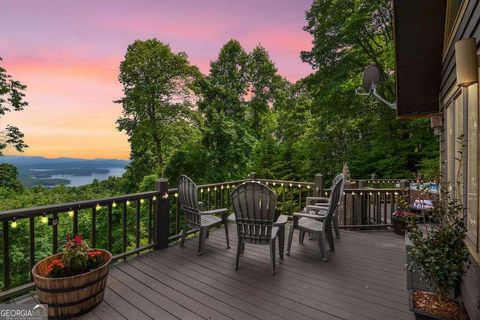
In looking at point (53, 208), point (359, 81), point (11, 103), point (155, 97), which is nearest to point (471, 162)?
point (53, 208)

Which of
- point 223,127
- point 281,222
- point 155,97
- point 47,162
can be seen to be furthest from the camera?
point 47,162

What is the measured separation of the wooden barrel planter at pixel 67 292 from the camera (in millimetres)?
2121

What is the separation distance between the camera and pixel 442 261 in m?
1.87

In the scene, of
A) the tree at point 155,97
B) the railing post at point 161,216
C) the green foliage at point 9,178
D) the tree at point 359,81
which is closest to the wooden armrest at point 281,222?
the railing post at point 161,216

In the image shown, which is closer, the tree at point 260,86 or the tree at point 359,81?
the tree at point 359,81

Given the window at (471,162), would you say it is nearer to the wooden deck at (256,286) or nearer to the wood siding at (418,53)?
the wooden deck at (256,286)

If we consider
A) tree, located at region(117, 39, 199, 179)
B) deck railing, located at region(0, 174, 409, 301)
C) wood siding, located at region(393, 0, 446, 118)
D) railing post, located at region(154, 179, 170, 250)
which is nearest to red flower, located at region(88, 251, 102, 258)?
deck railing, located at region(0, 174, 409, 301)

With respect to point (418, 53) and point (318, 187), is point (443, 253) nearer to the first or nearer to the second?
point (318, 187)

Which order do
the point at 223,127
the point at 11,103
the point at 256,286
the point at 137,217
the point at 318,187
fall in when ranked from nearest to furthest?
the point at 256,286, the point at 137,217, the point at 318,187, the point at 11,103, the point at 223,127

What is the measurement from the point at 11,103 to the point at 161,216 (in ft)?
31.4

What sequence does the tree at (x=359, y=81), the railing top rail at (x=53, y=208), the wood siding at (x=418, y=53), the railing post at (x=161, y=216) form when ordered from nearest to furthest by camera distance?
the railing top rail at (x=53, y=208)
the wood siding at (x=418, y=53)
the railing post at (x=161, y=216)
the tree at (x=359, y=81)

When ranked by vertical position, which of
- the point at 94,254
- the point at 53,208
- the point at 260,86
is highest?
the point at 260,86

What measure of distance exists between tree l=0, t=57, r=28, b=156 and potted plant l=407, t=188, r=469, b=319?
1220 centimetres

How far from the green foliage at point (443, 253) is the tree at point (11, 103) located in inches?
480
